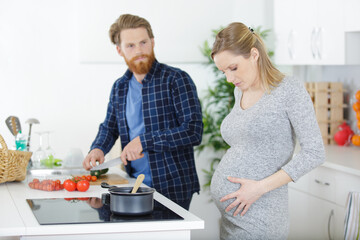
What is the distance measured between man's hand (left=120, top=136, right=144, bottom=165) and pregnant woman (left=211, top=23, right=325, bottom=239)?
0.56m

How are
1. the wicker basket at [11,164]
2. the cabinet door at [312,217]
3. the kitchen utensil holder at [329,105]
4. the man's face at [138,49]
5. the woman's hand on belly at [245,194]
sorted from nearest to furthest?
1. the woman's hand on belly at [245,194]
2. the wicker basket at [11,164]
3. the man's face at [138,49]
4. the cabinet door at [312,217]
5. the kitchen utensil holder at [329,105]

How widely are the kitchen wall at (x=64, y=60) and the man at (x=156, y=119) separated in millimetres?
1481

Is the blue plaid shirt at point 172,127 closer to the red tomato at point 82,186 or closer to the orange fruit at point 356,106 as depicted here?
the red tomato at point 82,186

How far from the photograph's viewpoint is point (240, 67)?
1980 mm

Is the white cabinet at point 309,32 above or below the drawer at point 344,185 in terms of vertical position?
above

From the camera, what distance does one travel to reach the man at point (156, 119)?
2572mm

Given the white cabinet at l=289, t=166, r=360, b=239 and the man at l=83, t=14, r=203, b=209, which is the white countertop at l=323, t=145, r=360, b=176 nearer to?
the white cabinet at l=289, t=166, r=360, b=239

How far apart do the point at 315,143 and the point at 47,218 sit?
37.2 inches

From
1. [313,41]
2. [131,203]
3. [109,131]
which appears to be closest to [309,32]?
[313,41]

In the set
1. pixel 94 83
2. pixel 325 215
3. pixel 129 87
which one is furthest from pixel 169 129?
pixel 94 83

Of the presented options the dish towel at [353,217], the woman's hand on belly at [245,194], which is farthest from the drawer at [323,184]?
the woman's hand on belly at [245,194]

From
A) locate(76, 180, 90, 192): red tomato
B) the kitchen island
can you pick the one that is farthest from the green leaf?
the kitchen island

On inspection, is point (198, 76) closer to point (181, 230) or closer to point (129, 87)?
point (129, 87)

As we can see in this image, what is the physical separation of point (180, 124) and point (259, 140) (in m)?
0.77
